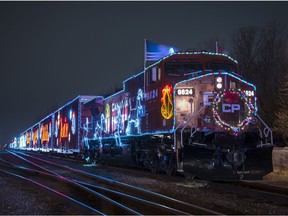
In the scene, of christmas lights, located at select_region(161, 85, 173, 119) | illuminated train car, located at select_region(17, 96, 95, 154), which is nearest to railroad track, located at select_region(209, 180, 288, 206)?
christmas lights, located at select_region(161, 85, 173, 119)

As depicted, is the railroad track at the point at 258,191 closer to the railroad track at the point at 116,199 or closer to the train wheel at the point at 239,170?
the train wheel at the point at 239,170

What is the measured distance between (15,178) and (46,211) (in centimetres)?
724

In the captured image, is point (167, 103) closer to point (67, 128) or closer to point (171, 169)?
point (171, 169)

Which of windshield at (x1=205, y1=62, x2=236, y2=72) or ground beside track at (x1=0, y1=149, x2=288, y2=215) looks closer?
ground beside track at (x1=0, y1=149, x2=288, y2=215)

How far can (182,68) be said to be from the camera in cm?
1408

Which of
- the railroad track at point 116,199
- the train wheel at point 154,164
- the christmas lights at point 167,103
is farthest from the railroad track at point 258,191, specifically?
the train wheel at point 154,164

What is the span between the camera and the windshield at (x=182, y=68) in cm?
1400

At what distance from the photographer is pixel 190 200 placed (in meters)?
9.65

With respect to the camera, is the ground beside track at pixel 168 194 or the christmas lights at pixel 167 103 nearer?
the ground beside track at pixel 168 194

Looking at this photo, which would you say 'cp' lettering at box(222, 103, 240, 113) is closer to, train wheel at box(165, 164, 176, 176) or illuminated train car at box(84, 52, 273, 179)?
illuminated train car at box(84, 52, 273, 179)

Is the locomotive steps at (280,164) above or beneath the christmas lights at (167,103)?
beneath

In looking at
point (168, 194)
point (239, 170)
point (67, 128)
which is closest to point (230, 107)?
point (239, 170)

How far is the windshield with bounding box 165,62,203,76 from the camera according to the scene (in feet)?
45.9

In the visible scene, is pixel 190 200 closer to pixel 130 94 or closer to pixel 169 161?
pixel 169 161
